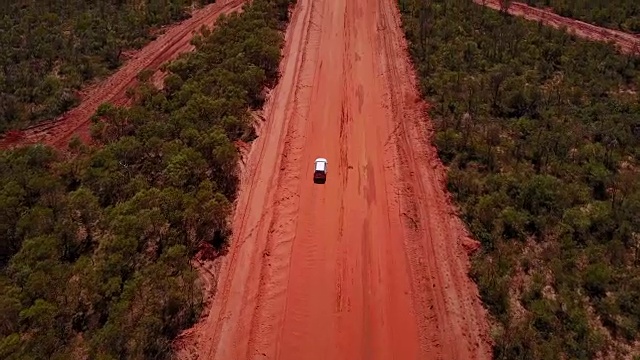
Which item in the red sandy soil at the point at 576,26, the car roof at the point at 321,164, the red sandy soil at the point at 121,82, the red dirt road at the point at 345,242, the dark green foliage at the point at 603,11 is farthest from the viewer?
the dark green foliage at the point at 603,11

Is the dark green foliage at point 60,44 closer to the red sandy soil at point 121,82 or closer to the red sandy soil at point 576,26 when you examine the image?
the red sandy soil at point 121,82

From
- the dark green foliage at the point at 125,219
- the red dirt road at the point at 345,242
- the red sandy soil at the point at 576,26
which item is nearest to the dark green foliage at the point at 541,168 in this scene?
the red dirt road at the point at 345,242

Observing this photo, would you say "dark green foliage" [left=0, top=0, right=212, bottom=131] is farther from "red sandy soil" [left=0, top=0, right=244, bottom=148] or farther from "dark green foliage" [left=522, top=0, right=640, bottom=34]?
"dark green foliage" [left=522, top=0, right=640, bottom=34]

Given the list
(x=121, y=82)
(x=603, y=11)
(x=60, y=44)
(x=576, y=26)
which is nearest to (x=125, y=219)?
(x=121, y=82)

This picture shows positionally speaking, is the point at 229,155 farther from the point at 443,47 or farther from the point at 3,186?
the point at 443,47

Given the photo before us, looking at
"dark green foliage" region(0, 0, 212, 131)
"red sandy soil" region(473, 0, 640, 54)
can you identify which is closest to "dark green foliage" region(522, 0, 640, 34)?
"red sandy soil" region(473, 0, 640, 54)

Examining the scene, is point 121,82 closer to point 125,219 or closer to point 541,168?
point 125,219
